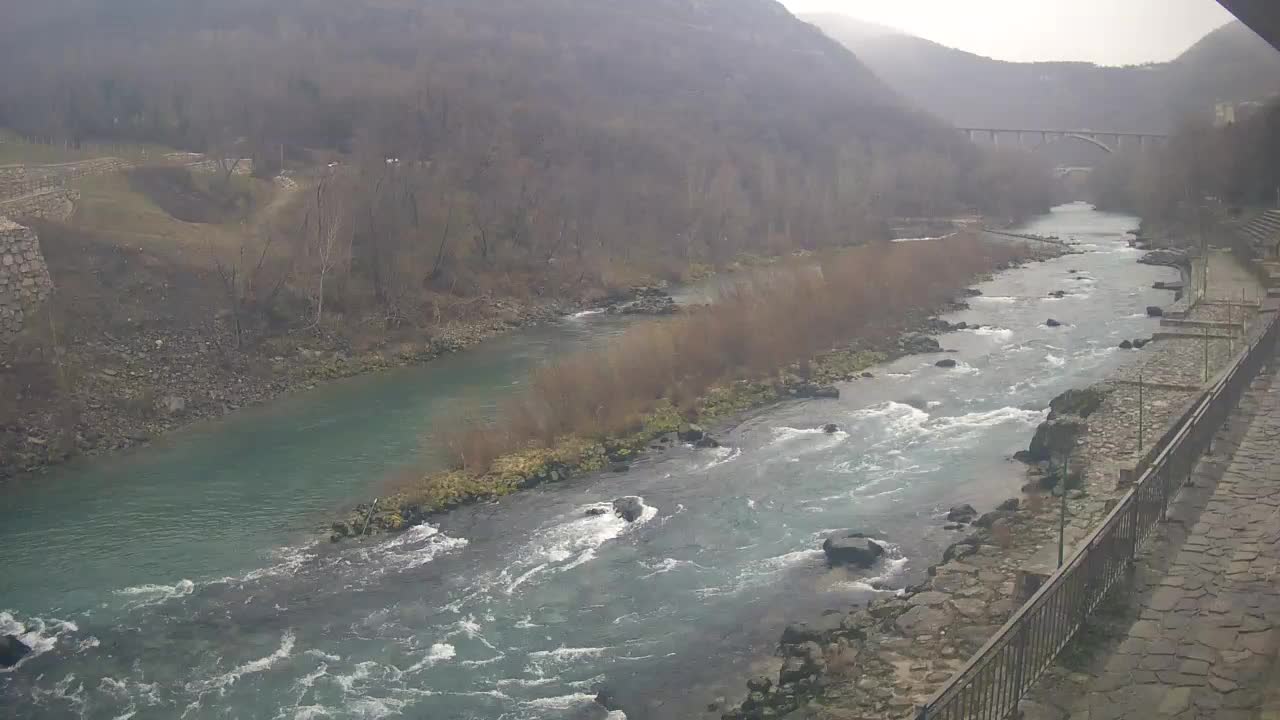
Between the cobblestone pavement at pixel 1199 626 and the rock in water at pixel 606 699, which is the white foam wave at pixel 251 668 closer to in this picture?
the rock in water at pixel 606 699

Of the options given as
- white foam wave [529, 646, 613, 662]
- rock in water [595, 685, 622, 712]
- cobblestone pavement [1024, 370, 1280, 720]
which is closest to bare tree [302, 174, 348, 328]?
white foam wave [529, 646, 613, 662]

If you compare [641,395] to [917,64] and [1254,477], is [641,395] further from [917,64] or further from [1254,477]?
[917,64]

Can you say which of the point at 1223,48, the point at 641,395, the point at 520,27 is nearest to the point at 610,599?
the point at 641,395

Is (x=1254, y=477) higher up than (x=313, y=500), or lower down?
higher up

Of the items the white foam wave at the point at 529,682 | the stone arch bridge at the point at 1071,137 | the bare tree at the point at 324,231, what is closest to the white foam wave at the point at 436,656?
the white foam wave at the point at 529,682

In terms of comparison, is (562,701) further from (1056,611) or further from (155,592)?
(155,592)

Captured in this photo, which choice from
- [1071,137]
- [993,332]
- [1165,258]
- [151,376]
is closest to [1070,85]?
[1071,137]
